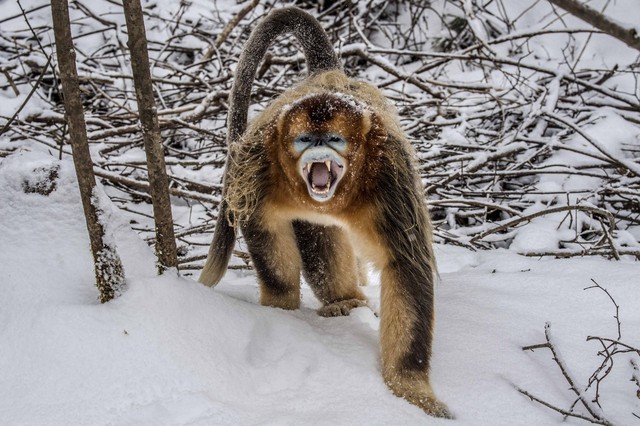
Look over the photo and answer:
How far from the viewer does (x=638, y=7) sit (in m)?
5.08

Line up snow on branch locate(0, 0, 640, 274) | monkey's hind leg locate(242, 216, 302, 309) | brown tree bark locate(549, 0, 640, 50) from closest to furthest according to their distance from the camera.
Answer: brown tree bark locate(549, 0, 640, 50)
monkey's hind leg locate(242, 216, 302, 309)
snow on branch locate(0, 0, 640, 274)

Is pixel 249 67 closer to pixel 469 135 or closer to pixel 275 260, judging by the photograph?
pixel 275 260

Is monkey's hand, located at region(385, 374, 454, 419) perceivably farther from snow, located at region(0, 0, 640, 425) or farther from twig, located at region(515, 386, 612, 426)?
twig, located at region(515, 386, 612, 426)

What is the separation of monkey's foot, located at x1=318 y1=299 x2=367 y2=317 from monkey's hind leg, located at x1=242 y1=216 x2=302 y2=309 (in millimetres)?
129

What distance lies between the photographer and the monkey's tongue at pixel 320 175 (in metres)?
2.05

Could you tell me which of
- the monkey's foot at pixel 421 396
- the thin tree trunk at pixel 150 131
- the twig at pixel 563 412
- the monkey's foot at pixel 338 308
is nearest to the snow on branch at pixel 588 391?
the twig at pixel 563 412

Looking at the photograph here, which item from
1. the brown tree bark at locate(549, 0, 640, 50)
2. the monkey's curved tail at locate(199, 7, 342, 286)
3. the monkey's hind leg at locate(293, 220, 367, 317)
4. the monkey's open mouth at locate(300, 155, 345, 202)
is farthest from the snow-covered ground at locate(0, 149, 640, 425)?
the brown tree bark at locate(549, 0, 640, 50)

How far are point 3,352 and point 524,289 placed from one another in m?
1.94

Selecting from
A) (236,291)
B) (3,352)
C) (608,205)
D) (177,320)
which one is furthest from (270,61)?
(3,352)

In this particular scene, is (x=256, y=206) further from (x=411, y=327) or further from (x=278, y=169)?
(x=411, y=327)

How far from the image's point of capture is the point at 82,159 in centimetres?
191

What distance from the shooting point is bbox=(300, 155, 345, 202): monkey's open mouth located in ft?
6.66

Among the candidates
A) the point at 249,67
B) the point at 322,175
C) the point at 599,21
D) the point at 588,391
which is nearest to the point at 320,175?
the point at 322,175

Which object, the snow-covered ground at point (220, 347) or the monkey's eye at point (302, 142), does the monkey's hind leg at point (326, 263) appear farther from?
the monkey's eye at point (302, 142)
